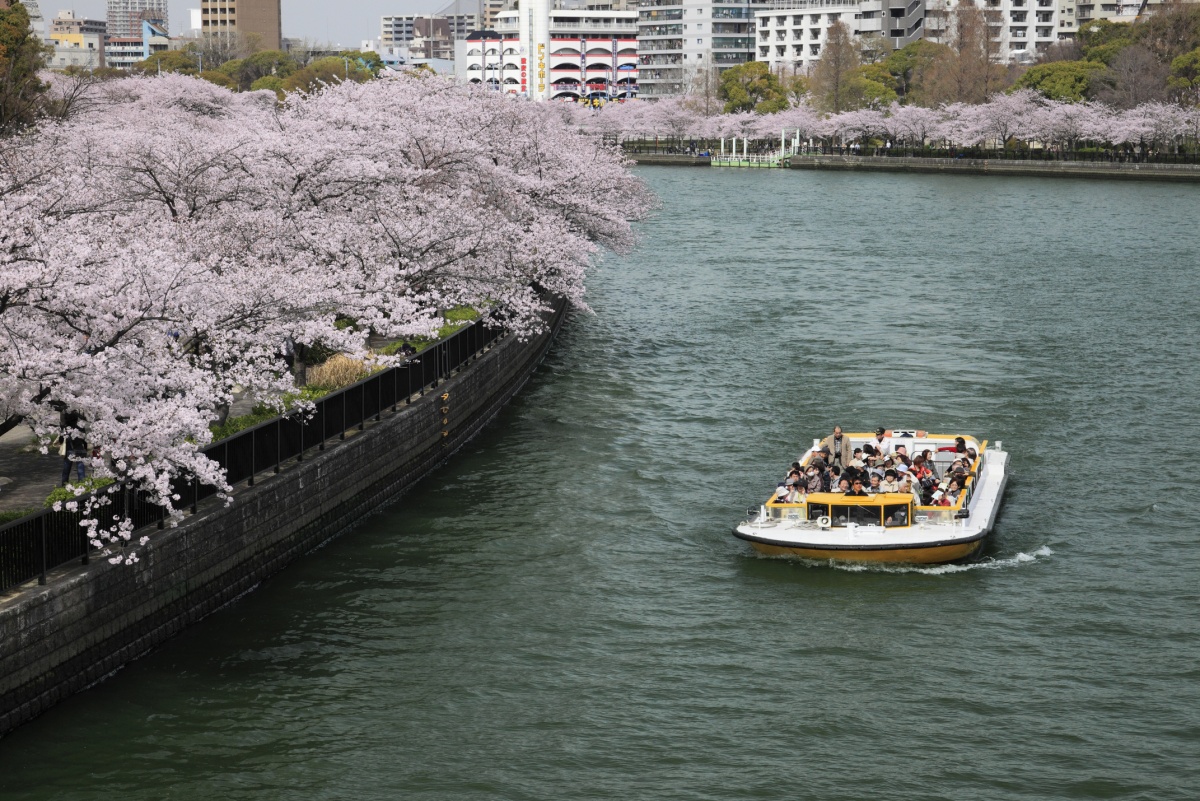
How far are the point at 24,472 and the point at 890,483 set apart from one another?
16038 millimetres

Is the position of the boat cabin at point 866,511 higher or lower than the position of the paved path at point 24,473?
lower

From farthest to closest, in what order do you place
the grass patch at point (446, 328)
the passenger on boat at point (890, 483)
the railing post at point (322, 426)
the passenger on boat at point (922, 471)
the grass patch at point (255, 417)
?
the grass patch at point (446, 328)
the passenger on boat at point (922, 471)
the railing post at point (322, 426)
the passenger on boat at point (890, 483)
the grass patch at point (255, 417)

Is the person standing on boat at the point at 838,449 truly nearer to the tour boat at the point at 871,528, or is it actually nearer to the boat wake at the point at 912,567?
the tour boat at the point at 871,528

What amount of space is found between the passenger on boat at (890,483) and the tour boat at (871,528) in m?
0.19

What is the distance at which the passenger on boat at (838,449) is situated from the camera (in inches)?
1238

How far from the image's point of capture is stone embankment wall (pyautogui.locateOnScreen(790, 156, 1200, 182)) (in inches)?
4847

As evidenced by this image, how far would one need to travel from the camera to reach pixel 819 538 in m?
27.4

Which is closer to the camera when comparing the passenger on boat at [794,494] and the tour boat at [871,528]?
the tour boat at [871,528]

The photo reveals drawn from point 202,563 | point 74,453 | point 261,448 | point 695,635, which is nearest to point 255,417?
point 261,448

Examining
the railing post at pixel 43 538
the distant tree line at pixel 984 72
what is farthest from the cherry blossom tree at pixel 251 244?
the distant tree line at pixel 984 72

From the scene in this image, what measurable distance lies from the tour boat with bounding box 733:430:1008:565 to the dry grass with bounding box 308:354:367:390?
1000cm

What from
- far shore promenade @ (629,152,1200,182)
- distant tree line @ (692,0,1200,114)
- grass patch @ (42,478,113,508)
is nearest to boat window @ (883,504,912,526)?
grass patch @ (42,478,113,508)

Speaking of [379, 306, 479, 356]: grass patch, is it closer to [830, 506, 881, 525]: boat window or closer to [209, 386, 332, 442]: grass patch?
[209, 386, 332, 442]: grass patch

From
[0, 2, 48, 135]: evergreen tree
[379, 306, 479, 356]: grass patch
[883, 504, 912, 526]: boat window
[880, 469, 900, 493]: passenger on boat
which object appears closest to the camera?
[883, 504, 912, 526]: boat window
